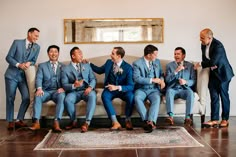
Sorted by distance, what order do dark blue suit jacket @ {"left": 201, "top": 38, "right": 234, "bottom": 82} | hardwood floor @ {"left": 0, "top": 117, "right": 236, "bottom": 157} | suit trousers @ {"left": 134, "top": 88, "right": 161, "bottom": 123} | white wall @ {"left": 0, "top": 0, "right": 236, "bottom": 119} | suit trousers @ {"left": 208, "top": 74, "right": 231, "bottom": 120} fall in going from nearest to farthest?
hardwood floor @ {"left": 0, "top": 117, "right": 236, "bottom": 157}, suit trousers @ {"left": 134, "top": 88, "right": 161, "bottom": 123}, dark blue suit jacket @ {"left": 201, "top": 38, "right": 234, "bottom": 82}, suit trousers @ {"left": 208, "top": 74, "right": 231, "bottom": 120}, white wall @ {"left": 0, "top": 0, "right": 236, "bottom": 119}

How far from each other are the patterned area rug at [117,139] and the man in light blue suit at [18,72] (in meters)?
0.74

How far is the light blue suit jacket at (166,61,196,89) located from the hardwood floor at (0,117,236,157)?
64 cm

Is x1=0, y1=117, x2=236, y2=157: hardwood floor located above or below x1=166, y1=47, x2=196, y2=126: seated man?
below

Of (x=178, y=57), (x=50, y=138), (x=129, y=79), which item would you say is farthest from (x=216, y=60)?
(x=50, y=138)

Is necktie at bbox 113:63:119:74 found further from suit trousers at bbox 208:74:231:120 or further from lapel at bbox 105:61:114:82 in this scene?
suit trousers at bbox 208:74:231:120

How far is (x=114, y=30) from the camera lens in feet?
17.9

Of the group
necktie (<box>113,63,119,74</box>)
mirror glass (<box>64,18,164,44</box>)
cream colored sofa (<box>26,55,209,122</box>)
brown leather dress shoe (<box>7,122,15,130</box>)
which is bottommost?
brown leather dress shoe (<box>7,122,15,130</box>)

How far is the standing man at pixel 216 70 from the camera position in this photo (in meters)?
4.48

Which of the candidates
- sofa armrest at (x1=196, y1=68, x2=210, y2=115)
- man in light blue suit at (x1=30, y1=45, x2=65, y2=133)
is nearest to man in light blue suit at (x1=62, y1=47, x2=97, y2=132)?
man in light blue suit at (x1=30, y1=45, x2=65, y2=133)

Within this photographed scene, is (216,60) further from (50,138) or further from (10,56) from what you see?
(10,56)

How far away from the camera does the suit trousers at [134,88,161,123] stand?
4254 mm

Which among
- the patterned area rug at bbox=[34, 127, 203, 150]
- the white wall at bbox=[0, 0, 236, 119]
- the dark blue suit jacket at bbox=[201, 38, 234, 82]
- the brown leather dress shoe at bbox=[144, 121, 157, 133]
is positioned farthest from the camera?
the white wall at bbox=[0, 0, 236, 119]

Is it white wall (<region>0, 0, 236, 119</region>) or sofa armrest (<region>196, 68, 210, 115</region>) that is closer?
sofa armrest (<region>196, 68, 210, 115</region>)

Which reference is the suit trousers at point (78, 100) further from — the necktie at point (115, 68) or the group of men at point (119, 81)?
the necktie at point (115, 68)
